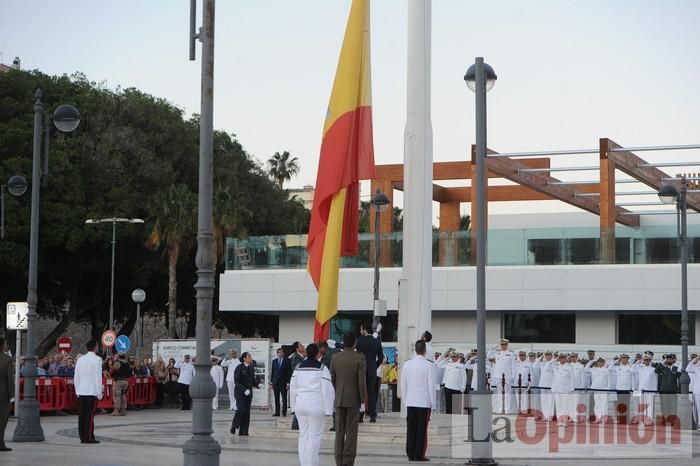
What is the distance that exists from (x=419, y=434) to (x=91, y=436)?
7268 mm

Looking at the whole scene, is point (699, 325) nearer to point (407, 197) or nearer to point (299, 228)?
point (407, 197)

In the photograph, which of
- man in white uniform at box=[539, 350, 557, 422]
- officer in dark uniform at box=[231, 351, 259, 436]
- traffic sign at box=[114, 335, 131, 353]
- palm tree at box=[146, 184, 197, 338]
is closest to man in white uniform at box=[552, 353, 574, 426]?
man in white uniform at box=[539, 350, 557, 422]

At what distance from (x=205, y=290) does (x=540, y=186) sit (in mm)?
32828

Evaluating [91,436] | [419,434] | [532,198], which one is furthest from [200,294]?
[532,198]

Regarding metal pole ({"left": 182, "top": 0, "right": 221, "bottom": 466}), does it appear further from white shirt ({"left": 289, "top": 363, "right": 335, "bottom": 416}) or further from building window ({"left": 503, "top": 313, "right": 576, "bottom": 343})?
building window ({"left": 503, "top": 313, "right": 576, "bottom": 343})

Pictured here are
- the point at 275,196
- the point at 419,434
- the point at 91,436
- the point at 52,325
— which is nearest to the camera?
the point at 419,434

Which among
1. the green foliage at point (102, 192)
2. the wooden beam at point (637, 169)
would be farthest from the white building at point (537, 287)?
the green foliage at point (102, 192)

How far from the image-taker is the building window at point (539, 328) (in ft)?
154

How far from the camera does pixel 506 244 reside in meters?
46.2

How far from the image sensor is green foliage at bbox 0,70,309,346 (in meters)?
55.4

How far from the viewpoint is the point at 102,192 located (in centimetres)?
5800

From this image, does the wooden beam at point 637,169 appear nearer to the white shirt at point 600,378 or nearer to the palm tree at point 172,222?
the white shirt at point 600,378

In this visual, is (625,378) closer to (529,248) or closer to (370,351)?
(370,351)

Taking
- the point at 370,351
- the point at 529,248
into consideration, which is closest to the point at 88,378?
the point at 370,351
